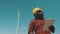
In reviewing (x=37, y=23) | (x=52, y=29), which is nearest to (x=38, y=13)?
(x=37, y=23)

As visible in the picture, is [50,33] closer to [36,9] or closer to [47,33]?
[47,33]

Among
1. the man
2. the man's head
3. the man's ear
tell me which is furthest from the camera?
the man's head

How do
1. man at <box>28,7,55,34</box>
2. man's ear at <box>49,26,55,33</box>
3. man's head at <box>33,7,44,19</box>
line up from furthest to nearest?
man's head at <box>33,7,44,19</box>, man at <box>28,7,55,34</box>, man's ear at <box>49,26,55,33</box>

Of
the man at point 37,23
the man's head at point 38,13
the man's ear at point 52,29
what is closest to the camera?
the man's ear at point 52,29

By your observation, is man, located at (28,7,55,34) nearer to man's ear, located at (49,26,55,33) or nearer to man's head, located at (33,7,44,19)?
man's head, located at (33,7,44,19)

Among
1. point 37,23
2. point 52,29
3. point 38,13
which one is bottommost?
point 52,29

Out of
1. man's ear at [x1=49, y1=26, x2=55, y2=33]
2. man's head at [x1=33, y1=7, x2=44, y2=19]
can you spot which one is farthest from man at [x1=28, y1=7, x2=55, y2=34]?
A: man's ear at [x1=49, y1=26, x2=55, y2=33]

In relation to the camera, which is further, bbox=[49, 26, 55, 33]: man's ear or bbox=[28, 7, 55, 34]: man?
bbox=[28, 7, 55, 34]: man

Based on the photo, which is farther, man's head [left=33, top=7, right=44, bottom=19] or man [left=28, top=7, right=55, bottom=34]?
man's head [left=33, top=7, right=44, bottom=19]

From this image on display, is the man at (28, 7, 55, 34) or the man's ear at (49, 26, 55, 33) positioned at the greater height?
the man at (28, 7, 55, 34)

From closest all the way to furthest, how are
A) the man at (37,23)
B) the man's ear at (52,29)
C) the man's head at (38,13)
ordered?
the man's ear at (52,29) → the man at (37,23) → the man's head at (38,13)

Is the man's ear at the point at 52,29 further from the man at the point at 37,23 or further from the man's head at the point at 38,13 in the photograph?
the man's head at the point at 38,13

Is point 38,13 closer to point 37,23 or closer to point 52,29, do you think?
point 37,23

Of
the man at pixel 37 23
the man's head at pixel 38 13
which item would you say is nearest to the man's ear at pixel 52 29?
the man at pixel 37 23
